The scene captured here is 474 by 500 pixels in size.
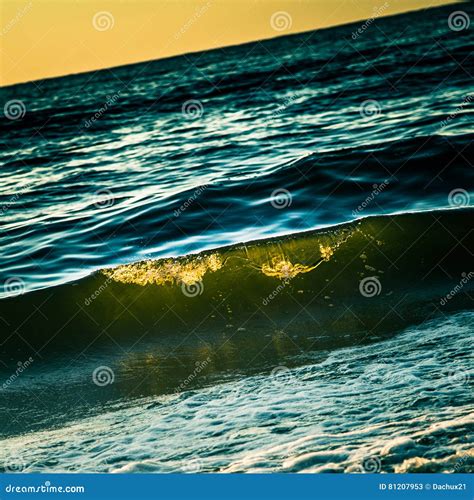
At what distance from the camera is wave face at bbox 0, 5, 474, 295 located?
8984 mm

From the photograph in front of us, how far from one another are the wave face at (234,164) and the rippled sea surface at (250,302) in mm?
65

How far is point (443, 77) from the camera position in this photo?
19.1 meters

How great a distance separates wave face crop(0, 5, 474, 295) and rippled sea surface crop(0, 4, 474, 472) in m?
0.07

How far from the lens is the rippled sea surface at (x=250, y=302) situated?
394cm

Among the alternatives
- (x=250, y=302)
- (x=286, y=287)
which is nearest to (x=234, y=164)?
(x=286, y=287)

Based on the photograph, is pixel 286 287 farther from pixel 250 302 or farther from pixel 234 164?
pixel 234 164

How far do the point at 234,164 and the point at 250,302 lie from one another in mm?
6483

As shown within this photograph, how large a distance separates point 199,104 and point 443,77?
8101 millimetres

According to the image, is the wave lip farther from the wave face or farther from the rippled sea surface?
the wave face

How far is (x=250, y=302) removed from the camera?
668 centimetres

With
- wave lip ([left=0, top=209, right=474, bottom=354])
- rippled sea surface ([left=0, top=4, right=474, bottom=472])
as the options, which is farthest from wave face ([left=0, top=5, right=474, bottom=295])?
wave lip ([left=0, top=209, right=474, bottom=354])
